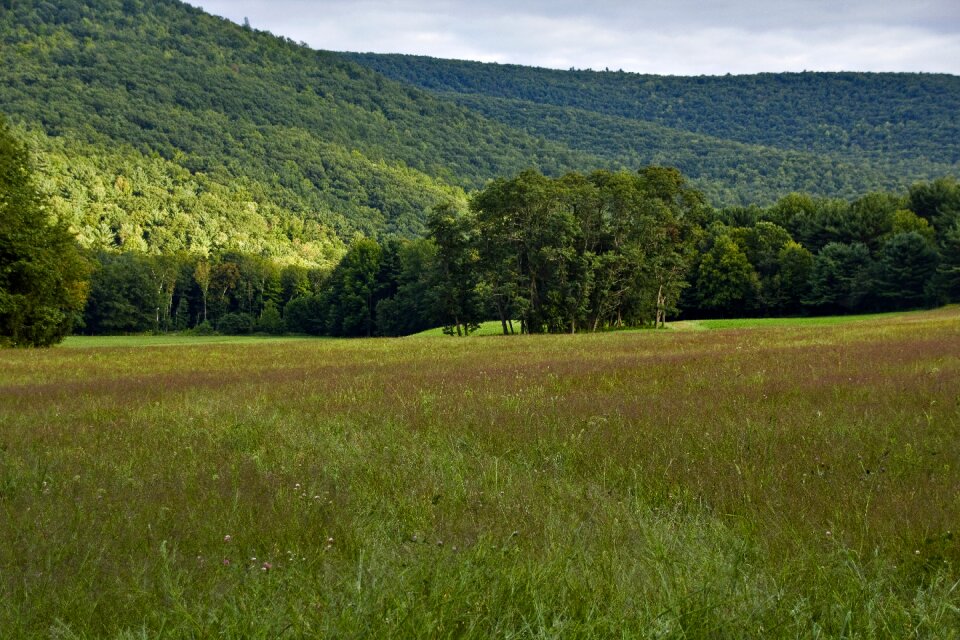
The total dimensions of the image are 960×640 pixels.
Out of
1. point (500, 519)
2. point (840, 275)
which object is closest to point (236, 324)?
point (840, 275)

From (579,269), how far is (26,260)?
38.2 m

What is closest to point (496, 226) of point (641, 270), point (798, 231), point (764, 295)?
point (641, 270)

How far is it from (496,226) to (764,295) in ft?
129

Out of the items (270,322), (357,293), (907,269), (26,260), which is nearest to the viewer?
(26,260)

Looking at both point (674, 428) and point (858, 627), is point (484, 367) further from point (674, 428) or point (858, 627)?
point (858, 627)

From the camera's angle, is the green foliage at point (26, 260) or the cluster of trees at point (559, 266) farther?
the cluster of trees at point (559, 266)

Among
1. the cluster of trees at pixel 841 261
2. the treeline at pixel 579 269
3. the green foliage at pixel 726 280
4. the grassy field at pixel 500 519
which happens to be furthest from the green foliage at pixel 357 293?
the grassy field at pixel 500 519

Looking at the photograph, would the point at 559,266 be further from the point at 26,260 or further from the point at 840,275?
the point at 840,275

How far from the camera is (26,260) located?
3775 cm

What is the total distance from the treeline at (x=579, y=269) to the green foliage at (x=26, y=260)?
97.4 feet

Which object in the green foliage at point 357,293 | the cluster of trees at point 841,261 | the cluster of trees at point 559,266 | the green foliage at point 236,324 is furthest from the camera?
the green foliage at point 236,324

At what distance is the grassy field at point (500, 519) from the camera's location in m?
3.33

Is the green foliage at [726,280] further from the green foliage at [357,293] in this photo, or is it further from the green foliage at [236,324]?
the green foliage at [236,324]

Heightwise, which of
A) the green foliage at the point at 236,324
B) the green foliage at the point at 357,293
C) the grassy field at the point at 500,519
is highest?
the grassy field at the point at 500,519
